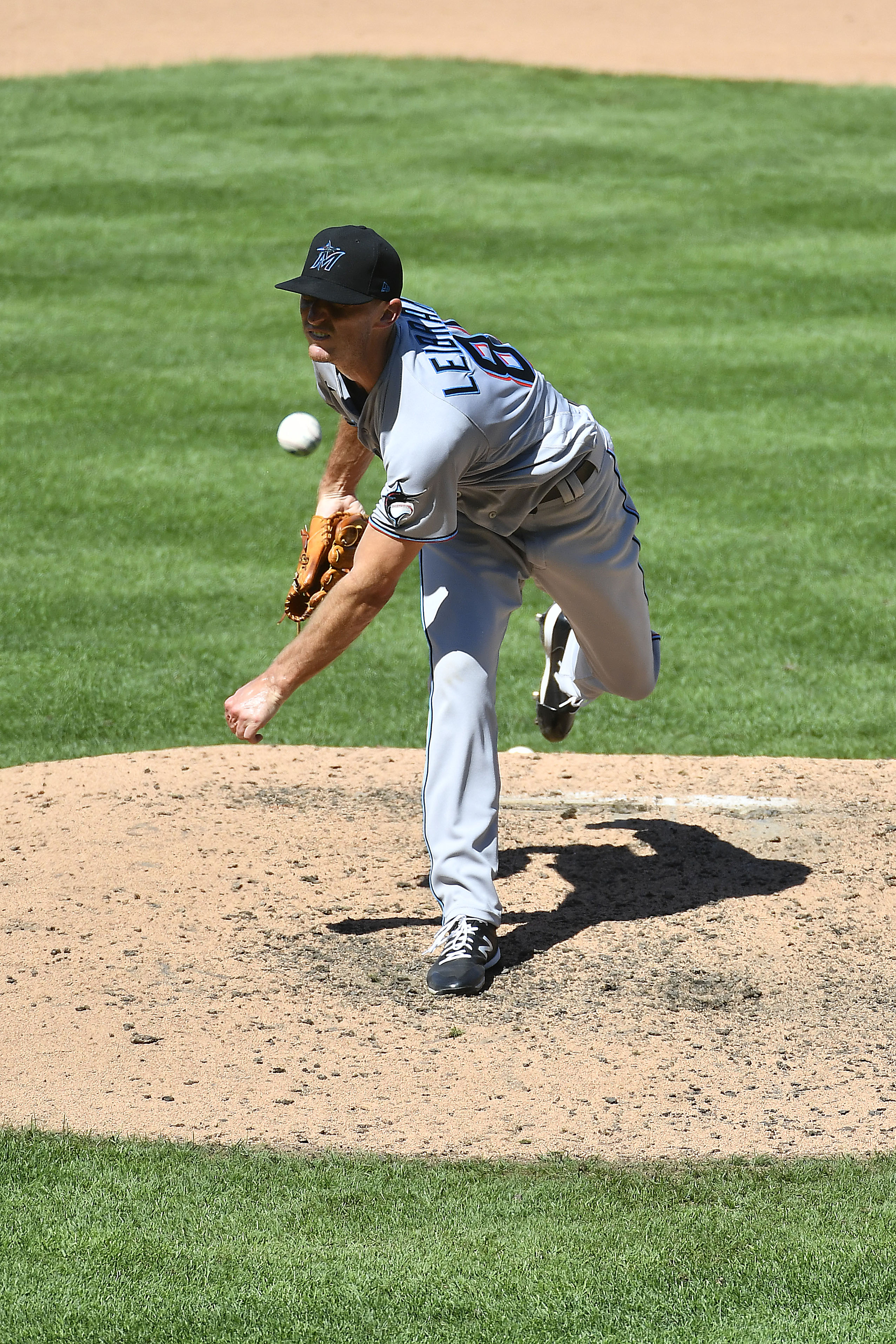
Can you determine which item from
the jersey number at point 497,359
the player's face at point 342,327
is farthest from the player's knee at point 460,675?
the player's face at point 342,327

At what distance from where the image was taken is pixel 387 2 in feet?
78.7

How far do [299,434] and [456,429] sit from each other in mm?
2120

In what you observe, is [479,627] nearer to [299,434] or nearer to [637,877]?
[637,877]

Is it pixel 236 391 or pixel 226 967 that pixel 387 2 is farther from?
pixel 226 967

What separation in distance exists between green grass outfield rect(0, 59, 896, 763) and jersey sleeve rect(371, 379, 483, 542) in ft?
9.27

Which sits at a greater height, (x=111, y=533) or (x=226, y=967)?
(x=111, y=533)

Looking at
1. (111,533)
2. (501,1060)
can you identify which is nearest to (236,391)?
(111,533)

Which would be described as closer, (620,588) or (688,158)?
(620,588)

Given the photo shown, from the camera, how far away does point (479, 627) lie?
4.30m

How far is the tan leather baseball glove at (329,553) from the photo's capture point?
14.7ft

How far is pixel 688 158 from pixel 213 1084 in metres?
14.3

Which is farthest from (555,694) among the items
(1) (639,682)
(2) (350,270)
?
(2) (350,270)

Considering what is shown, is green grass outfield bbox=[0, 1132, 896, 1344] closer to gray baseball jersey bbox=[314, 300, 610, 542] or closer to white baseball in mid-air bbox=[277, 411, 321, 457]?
gray baseball jersey bbox=[314, 300, 610, 542]

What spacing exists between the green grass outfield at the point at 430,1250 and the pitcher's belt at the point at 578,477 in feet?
5.88
